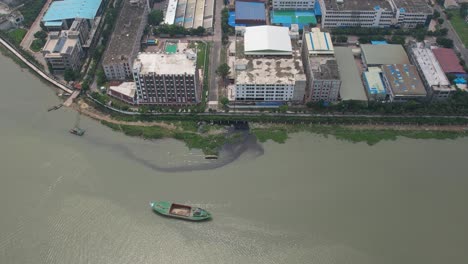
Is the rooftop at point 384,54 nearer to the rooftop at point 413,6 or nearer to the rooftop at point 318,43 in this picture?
the rooftop at point 318,43

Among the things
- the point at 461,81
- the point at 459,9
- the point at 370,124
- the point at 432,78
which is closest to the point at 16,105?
the point at 370,124

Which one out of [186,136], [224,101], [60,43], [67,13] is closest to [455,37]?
[224,101]

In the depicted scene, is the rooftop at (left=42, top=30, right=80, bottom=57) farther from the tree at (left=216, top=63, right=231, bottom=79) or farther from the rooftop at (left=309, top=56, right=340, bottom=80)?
the rooftop at (left=309, top=56, right=340, bottom=80)

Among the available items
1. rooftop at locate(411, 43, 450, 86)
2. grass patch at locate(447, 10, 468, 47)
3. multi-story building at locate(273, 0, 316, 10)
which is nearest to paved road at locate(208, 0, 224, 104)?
multi-story building at locate(273, 0, 316, 10)

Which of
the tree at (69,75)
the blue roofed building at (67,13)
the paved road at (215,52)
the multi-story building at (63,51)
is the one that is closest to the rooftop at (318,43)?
the paved road at (215,52)

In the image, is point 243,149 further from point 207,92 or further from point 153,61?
point 153,61

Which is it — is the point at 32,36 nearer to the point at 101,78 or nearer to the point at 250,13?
the point at 101,78
